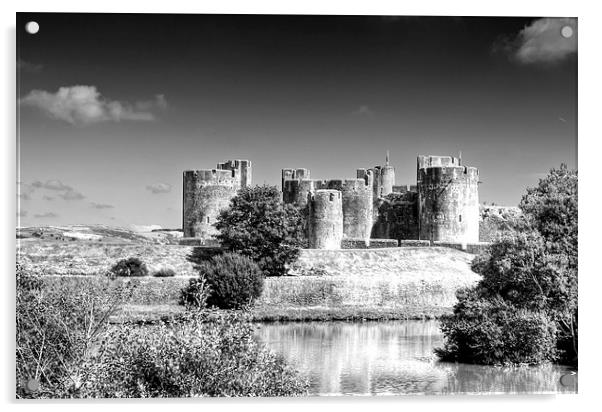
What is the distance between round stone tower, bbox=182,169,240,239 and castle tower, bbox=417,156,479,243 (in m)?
6.46

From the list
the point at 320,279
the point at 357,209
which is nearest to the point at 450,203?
the point at 357,209

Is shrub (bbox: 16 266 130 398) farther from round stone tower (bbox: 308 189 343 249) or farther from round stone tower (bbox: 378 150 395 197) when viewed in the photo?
round stone tower (bbox: 378 150 395 197)

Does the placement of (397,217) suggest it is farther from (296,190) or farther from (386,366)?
(386,366)

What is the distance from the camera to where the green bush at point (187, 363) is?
1068cm

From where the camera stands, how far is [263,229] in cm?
2556

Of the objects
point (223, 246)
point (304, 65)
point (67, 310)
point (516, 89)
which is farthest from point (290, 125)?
point (223, 246)

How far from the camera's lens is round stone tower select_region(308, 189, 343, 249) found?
99.3 ft

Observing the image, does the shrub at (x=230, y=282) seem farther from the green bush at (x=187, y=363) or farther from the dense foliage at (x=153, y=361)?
the green bush at (x=187, y=363)

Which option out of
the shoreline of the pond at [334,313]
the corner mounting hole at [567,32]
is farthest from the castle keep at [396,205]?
the corner mounting hole at [567,32]

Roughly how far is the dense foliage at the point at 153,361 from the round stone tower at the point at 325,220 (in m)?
18.4

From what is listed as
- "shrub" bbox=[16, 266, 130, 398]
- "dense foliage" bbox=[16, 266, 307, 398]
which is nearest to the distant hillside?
"shrub" bbox=[16, 266, 130, 398]

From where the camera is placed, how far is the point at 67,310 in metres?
12.1

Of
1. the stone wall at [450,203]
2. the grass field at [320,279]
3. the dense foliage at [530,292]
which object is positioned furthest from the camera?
the stone wall at [450,203]

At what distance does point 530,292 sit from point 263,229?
11.9 m
